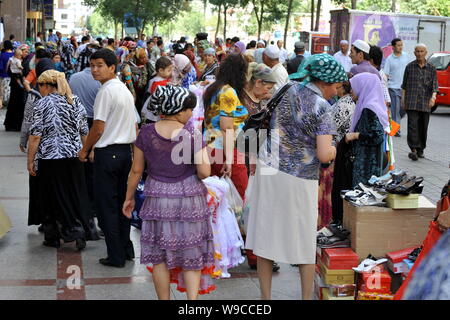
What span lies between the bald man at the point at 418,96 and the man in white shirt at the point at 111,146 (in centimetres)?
782

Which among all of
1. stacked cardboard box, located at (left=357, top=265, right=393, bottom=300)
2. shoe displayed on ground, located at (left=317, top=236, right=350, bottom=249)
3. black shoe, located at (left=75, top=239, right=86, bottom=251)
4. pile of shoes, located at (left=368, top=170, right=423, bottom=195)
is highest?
pile of shoes, located at (left=368, top=170, right=423, bottom=195)

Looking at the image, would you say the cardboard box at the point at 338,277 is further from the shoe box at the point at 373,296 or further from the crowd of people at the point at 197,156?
the crowd of people at the point at 197,156

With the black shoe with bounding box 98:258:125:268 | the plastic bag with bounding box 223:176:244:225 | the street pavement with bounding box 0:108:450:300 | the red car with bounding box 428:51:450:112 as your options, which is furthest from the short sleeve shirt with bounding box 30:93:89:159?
the red car with bounding box 428:51:450:112

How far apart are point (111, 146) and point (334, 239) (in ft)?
7.01

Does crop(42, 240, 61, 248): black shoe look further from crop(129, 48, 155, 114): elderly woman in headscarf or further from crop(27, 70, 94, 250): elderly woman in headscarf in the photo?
crop(129, 48, 155, 114): elderly woman in headscarf

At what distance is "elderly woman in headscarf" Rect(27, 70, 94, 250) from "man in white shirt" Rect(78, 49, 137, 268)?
1.41 feet

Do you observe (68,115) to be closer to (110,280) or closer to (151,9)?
(110,280)

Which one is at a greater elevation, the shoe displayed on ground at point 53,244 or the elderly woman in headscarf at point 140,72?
the elderly woman in headscarf at point 140,72

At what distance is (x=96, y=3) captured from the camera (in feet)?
255

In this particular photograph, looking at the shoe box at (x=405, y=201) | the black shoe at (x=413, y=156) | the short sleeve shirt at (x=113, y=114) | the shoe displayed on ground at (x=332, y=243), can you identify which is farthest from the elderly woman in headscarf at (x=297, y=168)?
the black shoe at (x=413, y=156)

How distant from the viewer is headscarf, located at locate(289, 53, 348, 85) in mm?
5336

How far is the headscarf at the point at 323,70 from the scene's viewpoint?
5.34m

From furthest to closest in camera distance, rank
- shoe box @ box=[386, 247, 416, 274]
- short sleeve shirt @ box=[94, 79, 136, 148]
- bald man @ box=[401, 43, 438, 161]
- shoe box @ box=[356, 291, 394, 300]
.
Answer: bald man @ box=[401, 43, 438, 161] → short sleeve shirt @ box=[94, 79, 136, 148] → shoe box @ box=[386, 247, 416, 274] → shoe box @ box=[356, 291, 394, 300]
